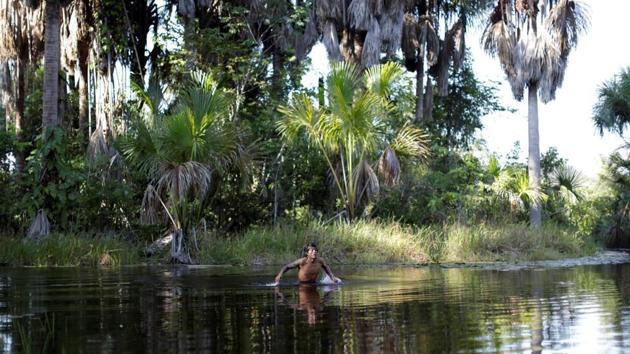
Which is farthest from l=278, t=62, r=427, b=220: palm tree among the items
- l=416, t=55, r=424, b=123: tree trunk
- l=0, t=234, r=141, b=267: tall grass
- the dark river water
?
l=416, t=55, r=424, b=123: tree trunk

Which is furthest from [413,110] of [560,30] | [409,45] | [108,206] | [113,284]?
[113,284]

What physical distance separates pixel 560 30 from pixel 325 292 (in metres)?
18.4

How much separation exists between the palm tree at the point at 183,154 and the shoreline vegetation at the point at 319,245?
955 millimetres

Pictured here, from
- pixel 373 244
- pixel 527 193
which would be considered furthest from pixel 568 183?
pixel 373 244

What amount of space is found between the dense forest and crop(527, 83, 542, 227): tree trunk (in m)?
0.05

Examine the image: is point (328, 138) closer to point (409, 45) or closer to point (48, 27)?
point (48, 27)

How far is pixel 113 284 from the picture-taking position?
1357 cm

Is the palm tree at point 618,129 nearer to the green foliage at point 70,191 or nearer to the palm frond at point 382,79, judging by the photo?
the palm frond at point 382,79

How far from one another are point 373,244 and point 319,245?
1.43 meters

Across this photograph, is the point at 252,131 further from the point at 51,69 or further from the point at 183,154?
the point at 51,69

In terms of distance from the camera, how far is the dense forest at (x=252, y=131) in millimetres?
20859

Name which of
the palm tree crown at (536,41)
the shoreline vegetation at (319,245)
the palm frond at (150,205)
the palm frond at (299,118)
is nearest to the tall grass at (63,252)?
the shoreline vegetation at (319,245)

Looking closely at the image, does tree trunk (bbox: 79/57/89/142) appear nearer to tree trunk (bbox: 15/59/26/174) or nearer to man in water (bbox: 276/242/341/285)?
tree trunk (bbox: 15/59/26/174)

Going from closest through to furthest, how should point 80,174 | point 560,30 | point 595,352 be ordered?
point 595,352, point 80,174, point 560,30
